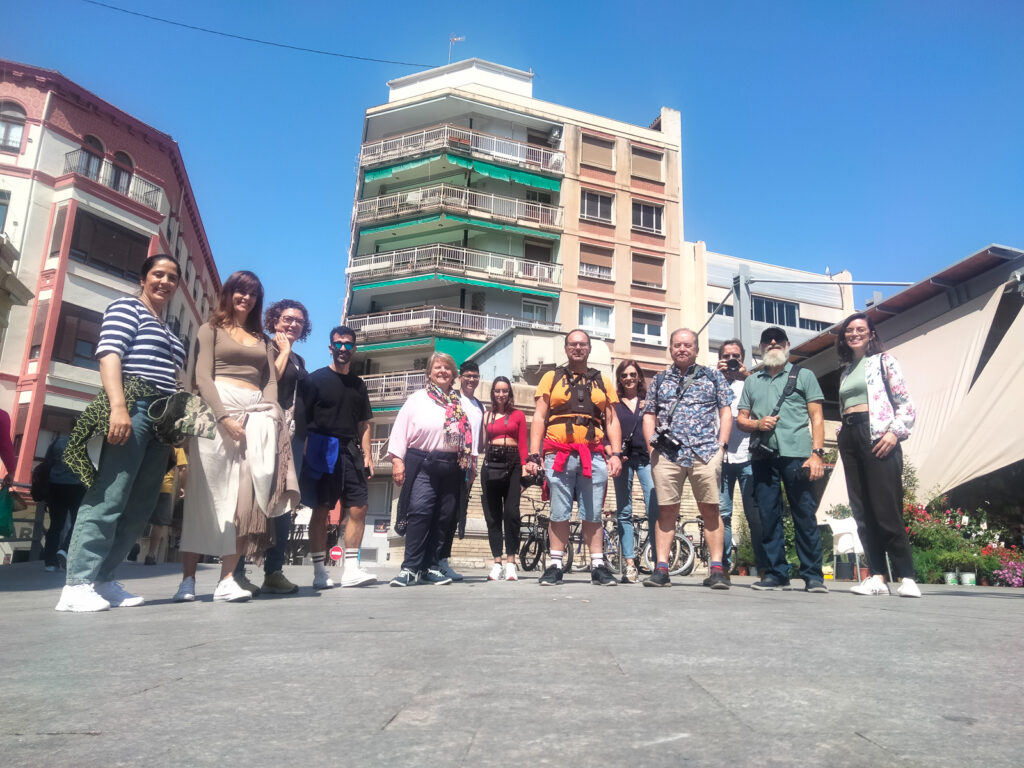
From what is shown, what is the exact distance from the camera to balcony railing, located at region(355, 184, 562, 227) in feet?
123

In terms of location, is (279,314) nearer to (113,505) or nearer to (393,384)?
(113,505)

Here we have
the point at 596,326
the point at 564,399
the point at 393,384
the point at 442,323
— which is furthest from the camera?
the point at 596,326

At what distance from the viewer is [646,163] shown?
4166 cm

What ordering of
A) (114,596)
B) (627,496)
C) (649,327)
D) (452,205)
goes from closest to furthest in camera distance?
1. (114,596)
2. (627,496)
3. (452,205)
4. (649,327)

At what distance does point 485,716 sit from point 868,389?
16.5ft

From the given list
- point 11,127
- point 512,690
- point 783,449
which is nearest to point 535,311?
point 11,127

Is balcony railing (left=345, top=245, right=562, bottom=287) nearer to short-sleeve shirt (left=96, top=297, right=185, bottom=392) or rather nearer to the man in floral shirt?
the man in floral shirt

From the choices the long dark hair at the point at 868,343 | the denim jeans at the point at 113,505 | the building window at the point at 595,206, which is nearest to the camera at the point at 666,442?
the long dark hair at the point at 868,343

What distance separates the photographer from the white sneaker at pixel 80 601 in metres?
4.18

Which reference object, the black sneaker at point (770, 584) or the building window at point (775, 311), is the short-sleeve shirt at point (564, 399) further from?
the building window at point (775, 311)

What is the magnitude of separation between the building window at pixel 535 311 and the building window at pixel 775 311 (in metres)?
14.4

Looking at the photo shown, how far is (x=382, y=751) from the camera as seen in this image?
62.7 inches

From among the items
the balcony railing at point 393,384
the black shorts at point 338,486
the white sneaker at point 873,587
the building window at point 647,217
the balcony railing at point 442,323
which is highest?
the building window at point 647,217

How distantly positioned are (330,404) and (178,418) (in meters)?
1.80
